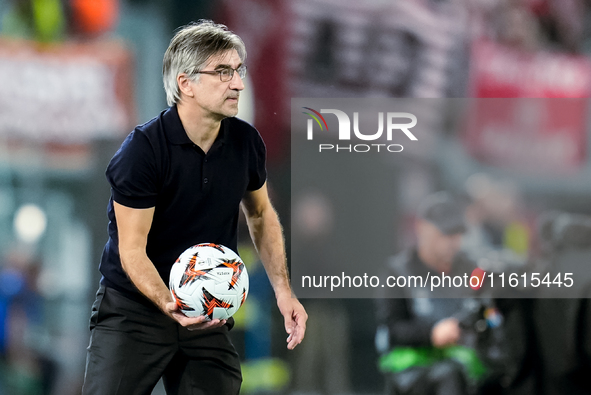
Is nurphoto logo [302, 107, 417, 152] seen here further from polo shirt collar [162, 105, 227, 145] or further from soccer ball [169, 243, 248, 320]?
soccer ball [169, 243, 248, 320]

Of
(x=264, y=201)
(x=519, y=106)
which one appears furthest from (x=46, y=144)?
(x=519, y=106)

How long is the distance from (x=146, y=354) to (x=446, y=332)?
2328 millimetres

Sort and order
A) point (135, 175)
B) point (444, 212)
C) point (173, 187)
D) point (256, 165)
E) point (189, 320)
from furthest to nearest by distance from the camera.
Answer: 1. point (444, 212)
2. point (256, 165)
3. point (173, 187)
4. point (135, 175)
5. point (189, 320)

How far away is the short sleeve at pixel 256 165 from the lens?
251 cm

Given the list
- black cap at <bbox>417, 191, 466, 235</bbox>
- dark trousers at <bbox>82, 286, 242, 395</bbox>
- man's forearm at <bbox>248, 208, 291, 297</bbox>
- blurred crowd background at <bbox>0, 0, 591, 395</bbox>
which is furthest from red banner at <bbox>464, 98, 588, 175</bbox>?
dark trousers at <bbox>82, 286, 242, 395</bbox>

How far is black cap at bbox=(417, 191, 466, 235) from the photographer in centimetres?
416

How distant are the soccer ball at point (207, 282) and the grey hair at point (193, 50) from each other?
562mm

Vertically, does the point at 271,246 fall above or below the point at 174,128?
below

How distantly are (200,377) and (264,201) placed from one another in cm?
68

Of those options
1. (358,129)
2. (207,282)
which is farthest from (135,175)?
(358,129)

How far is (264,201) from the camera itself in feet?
8.61

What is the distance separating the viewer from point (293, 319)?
2.41 metres

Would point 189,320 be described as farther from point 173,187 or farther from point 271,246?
point 271,246

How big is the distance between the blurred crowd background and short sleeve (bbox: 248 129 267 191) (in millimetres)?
1625
